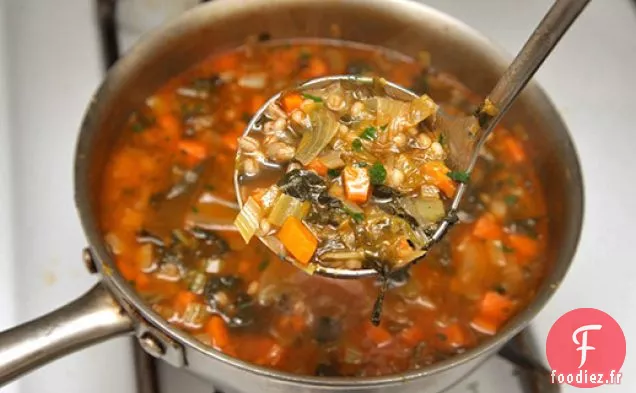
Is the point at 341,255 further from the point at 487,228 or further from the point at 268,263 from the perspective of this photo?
the point at 487,228

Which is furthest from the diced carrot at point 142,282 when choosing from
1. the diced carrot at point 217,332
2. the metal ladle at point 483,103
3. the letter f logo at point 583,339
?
the letter f logo at point 583,339

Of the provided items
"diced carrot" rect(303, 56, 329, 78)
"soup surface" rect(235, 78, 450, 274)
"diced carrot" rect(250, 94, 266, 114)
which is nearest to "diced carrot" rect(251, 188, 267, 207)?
"soup surface" rect(235, 78, 450, 274)

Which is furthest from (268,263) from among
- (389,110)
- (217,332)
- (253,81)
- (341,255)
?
(253,81)

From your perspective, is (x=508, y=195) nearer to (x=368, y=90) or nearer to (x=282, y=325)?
(x=368, y=90)

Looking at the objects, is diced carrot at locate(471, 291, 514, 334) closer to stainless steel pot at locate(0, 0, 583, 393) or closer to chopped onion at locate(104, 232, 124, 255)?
stainless steel pot at locate(0, 0, 583, 393)

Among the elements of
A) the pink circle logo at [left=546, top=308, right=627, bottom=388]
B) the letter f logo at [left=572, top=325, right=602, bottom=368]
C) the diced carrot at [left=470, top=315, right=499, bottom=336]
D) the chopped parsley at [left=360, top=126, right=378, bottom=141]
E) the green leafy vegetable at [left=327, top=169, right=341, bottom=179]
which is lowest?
the pink circle logo at [left=546, top=308, right=627, bottom=388]

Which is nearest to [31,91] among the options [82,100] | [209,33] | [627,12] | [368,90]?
[82,100]
